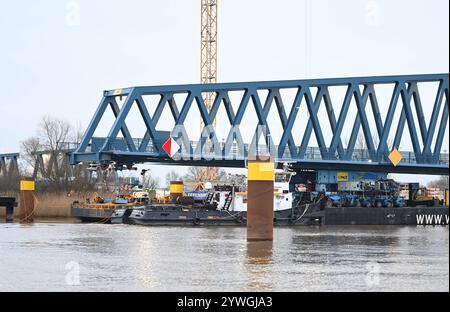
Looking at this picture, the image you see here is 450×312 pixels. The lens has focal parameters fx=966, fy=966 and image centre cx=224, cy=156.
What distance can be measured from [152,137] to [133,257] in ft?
119

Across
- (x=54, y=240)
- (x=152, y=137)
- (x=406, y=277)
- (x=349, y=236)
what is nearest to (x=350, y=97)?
(x=152, y=137)

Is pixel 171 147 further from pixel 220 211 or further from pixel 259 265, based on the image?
pixel 259 265

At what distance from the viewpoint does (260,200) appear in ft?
172

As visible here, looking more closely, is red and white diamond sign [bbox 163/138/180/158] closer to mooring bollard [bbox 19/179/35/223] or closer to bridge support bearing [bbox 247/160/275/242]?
mooring bollard [bbox 19/179/35/223]

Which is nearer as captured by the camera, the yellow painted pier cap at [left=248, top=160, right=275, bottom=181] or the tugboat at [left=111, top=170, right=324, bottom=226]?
the yellow painted pier cap at [left=248, top=160, right=275, bottom=181]

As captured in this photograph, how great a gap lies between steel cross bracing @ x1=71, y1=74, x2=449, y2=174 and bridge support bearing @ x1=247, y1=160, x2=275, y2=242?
92.4 feet

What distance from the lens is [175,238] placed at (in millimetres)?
61406

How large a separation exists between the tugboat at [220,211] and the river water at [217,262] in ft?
47.0

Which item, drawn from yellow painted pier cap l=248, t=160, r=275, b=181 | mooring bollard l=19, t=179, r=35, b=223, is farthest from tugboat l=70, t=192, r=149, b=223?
yellow painted pier cap l=248, t=160, r=275, b=181

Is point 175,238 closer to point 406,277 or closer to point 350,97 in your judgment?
point 406,277

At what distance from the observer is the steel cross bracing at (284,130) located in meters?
81.9

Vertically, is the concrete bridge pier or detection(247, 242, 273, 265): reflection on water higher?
the concrete bridge pier

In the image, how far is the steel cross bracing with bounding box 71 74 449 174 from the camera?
81.9 m

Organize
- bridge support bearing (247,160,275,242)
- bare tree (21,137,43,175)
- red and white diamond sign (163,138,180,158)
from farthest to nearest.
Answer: bare tree (21,137,43,175), red and white diamond sign (163,138,180,158), bridge support bearing (247,160,275,242)
